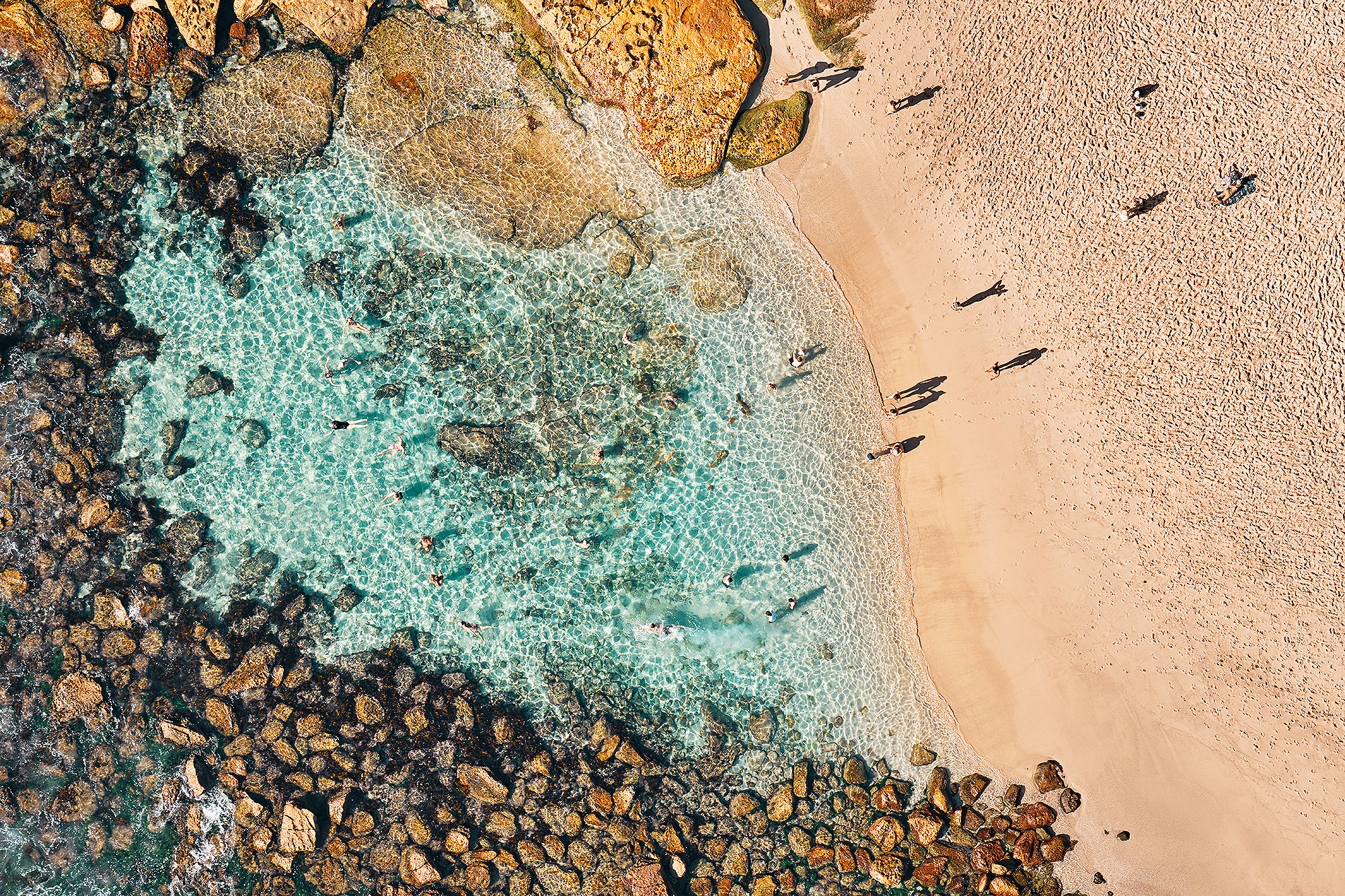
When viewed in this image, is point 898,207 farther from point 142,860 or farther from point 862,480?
point 142,860

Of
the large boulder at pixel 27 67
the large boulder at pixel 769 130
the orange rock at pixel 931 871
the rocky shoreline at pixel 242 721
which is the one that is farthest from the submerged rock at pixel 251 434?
the orange rock at pixel 931 871

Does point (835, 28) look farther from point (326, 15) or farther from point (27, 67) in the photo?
point (27, 67)

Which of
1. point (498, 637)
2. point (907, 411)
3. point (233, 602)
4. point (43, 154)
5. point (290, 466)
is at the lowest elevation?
point (498, 637)

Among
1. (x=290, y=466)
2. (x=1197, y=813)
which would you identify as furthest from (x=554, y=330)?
(x=1197, y=813)

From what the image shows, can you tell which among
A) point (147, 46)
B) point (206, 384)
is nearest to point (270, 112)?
point (147, 46)

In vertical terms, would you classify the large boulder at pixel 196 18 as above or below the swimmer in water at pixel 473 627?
above

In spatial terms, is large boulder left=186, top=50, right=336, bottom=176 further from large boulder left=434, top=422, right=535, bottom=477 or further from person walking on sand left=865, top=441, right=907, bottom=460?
person walking on sand left=865, top=441, right=907, bottom=460

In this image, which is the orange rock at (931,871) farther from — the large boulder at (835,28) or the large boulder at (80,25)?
the large boulder at (80,25)
